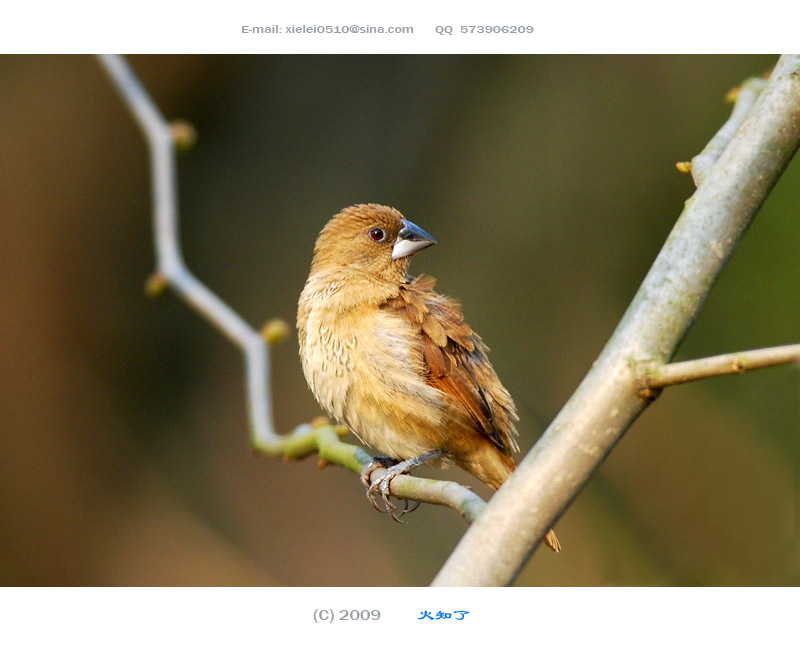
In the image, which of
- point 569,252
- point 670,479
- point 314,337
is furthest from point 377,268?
point 670,479

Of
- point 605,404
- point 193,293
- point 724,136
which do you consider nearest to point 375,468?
point 193,293

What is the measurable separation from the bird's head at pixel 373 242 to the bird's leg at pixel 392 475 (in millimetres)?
783

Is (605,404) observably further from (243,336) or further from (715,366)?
(243,336)

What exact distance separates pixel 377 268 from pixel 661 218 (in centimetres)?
118

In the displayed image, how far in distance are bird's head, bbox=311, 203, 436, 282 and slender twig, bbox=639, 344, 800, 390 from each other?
1.85 metres

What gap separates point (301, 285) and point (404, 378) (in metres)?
0.97

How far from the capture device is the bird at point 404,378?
3145mm

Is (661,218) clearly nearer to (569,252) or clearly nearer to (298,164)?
(569,252)

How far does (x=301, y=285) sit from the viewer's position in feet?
12.8

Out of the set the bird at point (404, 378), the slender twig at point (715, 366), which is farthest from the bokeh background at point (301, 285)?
the slender twig at point (715, 366)

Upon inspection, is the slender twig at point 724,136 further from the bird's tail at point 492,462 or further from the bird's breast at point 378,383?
the bird's tail at point 492,462

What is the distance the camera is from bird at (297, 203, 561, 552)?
314cm

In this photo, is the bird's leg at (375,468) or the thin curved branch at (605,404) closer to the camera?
the thin curved branch at (605,404)
